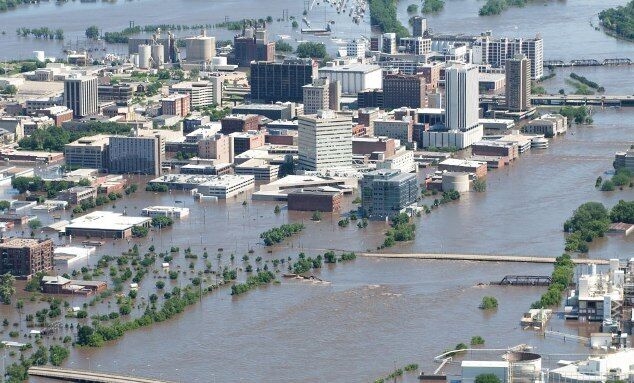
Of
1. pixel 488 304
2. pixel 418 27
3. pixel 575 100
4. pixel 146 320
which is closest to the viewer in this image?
pixel 146 320

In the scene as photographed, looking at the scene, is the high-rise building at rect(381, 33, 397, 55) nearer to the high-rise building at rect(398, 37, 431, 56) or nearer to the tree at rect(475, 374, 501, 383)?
the high-rise building at rect(398, 37, 431, 56)

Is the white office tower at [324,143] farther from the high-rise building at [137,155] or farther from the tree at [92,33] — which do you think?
the tree at [92,33]

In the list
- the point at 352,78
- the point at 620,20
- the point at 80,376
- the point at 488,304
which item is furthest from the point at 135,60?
the point at 80,376

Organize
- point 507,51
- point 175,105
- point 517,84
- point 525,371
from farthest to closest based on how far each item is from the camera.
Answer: point 507,51, point 517,84, point 175,105, point 525,371

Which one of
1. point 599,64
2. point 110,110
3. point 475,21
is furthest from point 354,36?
point 110,110

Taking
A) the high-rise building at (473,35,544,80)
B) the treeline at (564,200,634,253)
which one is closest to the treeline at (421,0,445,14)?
the high-rise building at (473,35,544,80)

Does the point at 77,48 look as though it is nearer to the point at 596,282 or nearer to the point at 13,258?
the point at 13,258

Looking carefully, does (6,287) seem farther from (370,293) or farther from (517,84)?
(517,84)
